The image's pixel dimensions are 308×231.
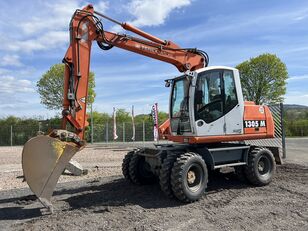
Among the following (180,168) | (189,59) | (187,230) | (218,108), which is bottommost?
(187,230)

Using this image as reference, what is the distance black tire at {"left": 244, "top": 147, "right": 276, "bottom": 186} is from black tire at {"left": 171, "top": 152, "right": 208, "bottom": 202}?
1714mm

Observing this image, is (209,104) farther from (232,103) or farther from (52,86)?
(52,86)

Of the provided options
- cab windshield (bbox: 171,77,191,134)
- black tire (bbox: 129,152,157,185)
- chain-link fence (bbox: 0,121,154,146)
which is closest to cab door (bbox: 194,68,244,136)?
cab windshield (bbox: 171,77,191,134)

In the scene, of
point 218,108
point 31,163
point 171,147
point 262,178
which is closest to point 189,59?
point 218,108

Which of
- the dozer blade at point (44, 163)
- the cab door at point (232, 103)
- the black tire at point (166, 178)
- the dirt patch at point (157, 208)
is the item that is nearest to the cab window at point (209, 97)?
the cab door at point (232, 103)

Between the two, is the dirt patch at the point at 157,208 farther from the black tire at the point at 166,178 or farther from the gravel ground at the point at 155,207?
the black tire at the point at 166,178

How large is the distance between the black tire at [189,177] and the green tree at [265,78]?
31.5 metres

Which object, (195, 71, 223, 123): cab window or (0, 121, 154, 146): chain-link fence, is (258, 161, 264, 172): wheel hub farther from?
(0, 121, 154, 146): chain-link fence

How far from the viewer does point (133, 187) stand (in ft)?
31.0

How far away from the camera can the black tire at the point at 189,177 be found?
25.3 ft

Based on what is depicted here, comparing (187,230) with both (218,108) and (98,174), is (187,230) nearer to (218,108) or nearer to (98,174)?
(218,108)

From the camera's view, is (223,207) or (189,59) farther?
(189,59)

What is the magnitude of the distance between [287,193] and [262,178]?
3.41ft

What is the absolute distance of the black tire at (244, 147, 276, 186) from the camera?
372 inches
